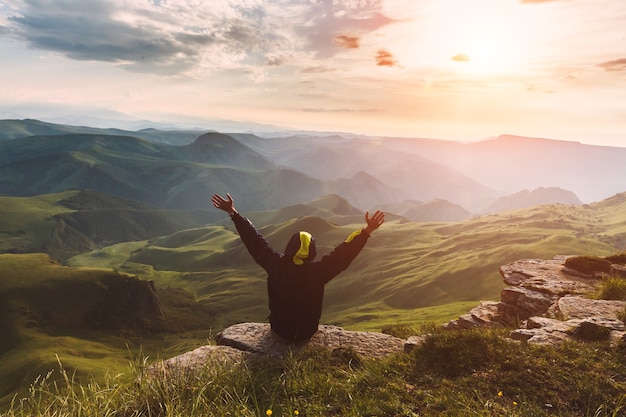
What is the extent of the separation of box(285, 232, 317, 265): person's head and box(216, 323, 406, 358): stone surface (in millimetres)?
2477

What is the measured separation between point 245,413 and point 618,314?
39.4 ft

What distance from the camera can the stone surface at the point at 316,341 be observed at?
32.7 feet

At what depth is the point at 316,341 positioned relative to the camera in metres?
10.5

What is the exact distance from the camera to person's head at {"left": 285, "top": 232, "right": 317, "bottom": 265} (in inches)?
369

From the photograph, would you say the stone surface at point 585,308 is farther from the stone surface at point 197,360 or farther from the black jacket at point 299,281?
the stone surface at point 197,360

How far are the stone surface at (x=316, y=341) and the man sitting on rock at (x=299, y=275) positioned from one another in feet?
1.54

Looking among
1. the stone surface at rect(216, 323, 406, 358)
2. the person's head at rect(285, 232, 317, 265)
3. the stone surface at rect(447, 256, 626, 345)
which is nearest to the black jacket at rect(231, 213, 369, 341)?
the person's head at rect(285, 232, 317, 265)

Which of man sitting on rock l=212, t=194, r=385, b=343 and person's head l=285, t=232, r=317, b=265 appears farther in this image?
man sitting on rock l=212, t=194, r=385, b=343

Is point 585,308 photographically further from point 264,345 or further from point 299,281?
point 264,345

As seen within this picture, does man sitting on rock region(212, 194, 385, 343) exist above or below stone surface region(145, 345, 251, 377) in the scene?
above

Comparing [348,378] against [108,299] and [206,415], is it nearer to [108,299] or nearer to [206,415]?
[206,415]

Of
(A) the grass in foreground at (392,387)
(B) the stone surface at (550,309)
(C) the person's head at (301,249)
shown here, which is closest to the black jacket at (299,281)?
(C) the person's head at (301,249)

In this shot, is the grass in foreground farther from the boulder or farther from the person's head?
the person's head

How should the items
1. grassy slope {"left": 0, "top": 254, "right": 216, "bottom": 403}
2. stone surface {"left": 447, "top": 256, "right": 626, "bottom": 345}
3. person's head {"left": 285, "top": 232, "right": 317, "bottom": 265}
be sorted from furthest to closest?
grassy slope {"left": 0, "top": 254, "right": 216, "bottom": 403} → stone surface {"left": 447, "top": 256, "right": 626, "bottom": 345} → person's head {"left": 285, "top": 232, "right": 317, "bottom": 265}
